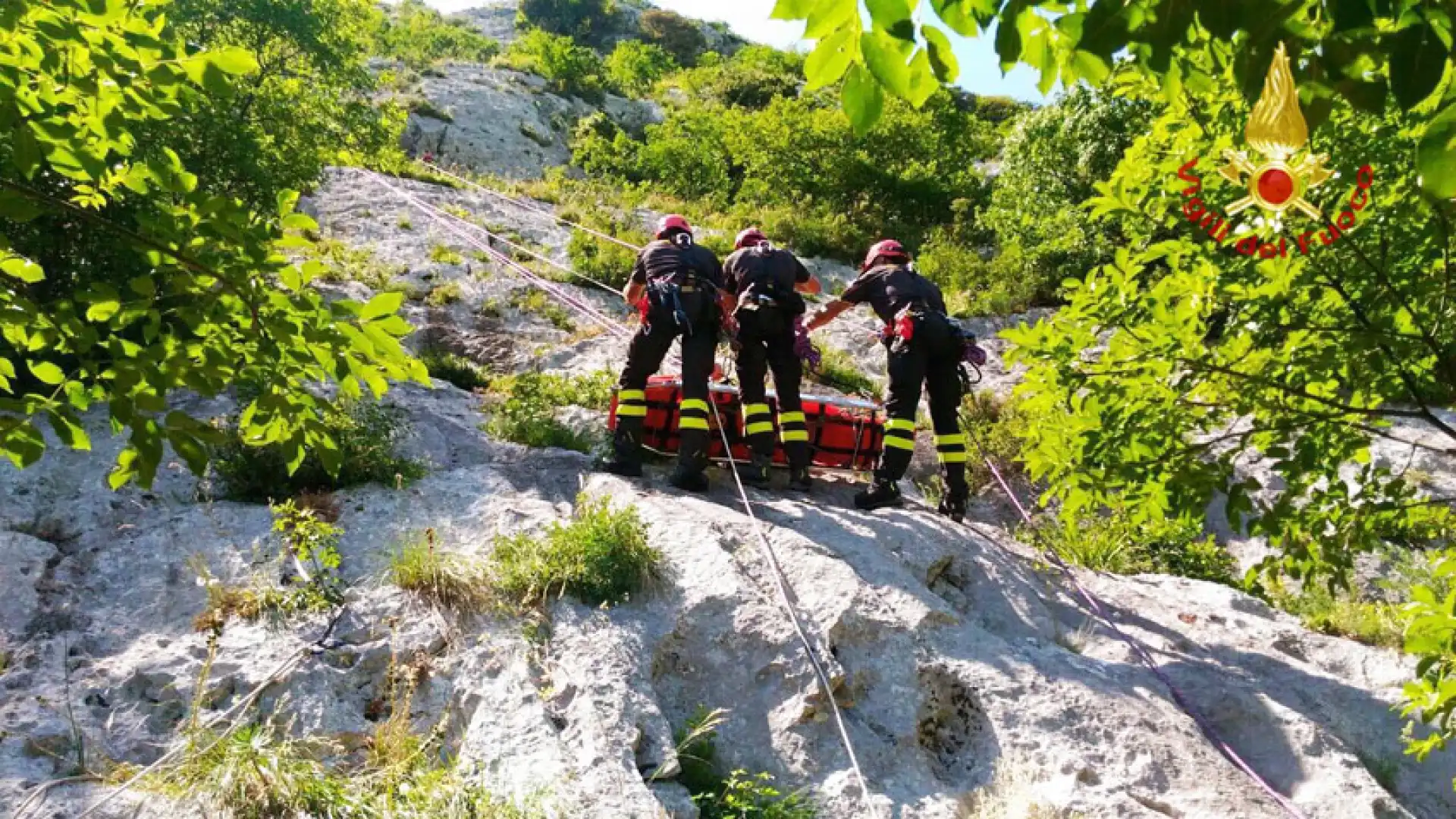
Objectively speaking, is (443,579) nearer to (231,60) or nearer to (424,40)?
(231,60)

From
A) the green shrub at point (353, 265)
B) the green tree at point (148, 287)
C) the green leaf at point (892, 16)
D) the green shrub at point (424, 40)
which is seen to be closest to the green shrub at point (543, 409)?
the green shrub at point (353, 265)

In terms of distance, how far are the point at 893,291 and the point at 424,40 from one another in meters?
28.7

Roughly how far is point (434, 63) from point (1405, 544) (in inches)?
911

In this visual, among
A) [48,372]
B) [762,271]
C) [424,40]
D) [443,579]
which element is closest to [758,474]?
[762,271]

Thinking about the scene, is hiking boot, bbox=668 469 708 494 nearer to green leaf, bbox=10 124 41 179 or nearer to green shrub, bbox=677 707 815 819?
green shrub, bbox=677 707 815 819

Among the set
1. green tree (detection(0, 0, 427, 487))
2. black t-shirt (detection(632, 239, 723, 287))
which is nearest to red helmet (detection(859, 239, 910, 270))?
black t-shirt (detection(632, 239, 723, 287))

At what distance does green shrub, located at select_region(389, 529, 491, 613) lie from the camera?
4734 millimetres

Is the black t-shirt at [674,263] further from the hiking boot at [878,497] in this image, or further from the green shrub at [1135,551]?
the green shrub at [1135,551]

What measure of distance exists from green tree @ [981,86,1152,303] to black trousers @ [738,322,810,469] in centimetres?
Answer: 701

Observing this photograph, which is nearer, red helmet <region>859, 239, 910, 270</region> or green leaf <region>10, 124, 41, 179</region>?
green leaf <region>10, 124, 41, 179</region>

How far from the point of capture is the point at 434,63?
77.2ft

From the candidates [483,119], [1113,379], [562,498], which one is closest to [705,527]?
[562,498]

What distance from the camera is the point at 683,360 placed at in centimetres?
664

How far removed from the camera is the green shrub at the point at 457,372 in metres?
8.56
